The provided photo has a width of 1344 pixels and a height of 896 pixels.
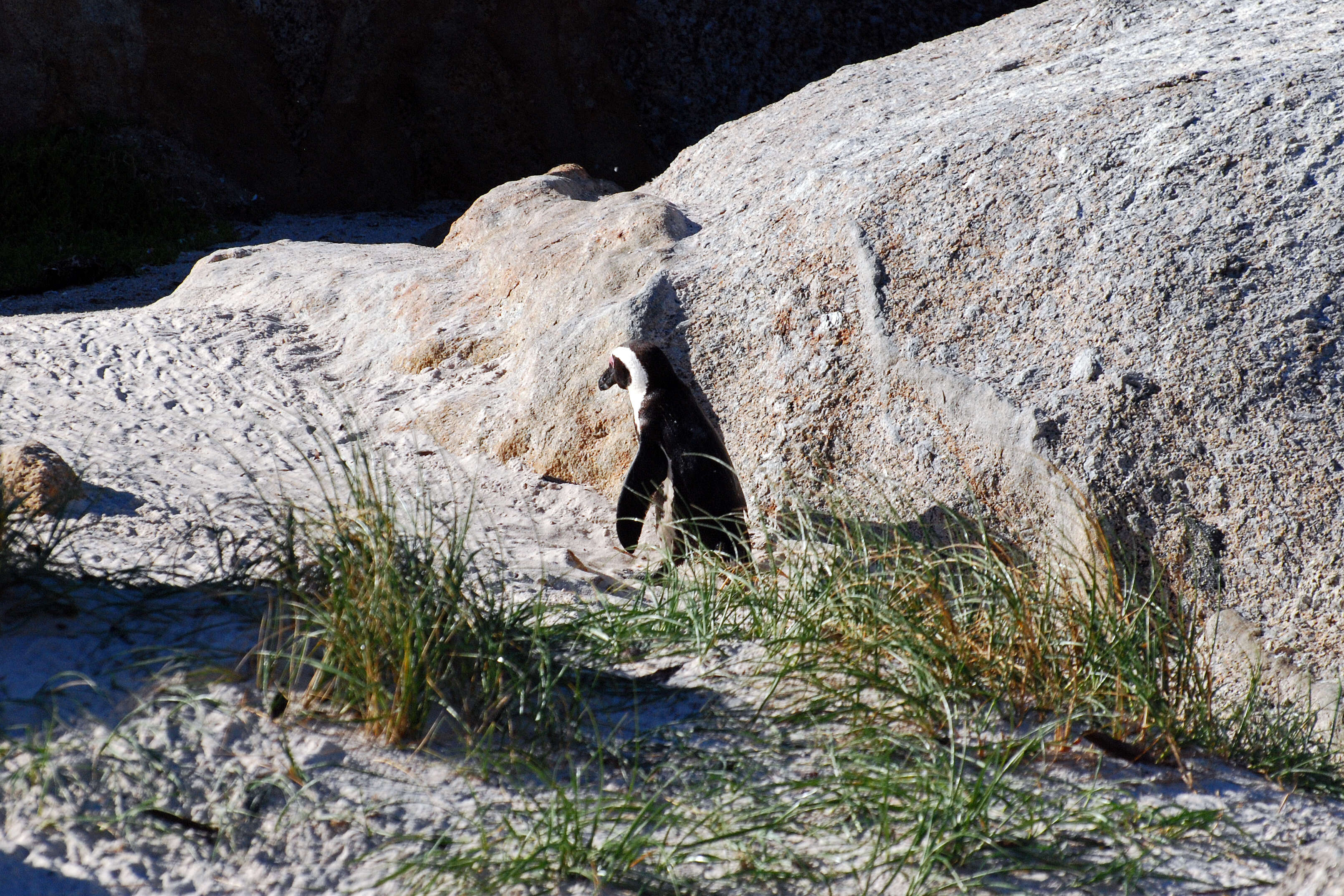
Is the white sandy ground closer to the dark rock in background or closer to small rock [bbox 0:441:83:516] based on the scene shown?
small rock [bbox 0:441:83:516]

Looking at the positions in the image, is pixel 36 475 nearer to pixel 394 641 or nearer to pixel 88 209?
pixel 394 641

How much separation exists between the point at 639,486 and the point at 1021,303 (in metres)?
1.64

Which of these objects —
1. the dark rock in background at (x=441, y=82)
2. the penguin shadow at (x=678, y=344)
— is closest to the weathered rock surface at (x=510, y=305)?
the penguin shadow at (x=678, y=344)

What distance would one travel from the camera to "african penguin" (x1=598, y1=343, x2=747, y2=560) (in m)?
4.25

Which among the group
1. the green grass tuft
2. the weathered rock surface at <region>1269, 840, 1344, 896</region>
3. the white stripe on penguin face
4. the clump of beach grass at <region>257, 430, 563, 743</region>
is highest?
the green grass tuft

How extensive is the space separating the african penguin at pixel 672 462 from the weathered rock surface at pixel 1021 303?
28 centimetres

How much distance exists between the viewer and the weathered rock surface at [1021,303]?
3613 millimetres

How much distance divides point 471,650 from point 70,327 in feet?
16.3

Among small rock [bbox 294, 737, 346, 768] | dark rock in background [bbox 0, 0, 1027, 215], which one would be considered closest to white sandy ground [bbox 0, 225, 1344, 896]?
small rock [bbox 294, 737, 346, 768]

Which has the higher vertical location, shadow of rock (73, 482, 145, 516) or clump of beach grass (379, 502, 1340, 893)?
shadow of rock (73, 482, 145, 516)

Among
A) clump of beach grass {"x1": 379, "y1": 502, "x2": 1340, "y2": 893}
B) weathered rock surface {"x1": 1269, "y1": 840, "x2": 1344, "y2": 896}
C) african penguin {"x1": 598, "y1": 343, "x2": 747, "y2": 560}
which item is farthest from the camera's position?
african penguin {"x1": 598, "y1": 343, "x2": 747, "y2": 560}

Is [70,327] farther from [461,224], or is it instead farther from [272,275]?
[461,224]

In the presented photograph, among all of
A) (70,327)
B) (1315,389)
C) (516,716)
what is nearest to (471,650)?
(516,716)

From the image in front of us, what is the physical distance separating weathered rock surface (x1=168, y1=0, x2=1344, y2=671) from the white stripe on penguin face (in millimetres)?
464
